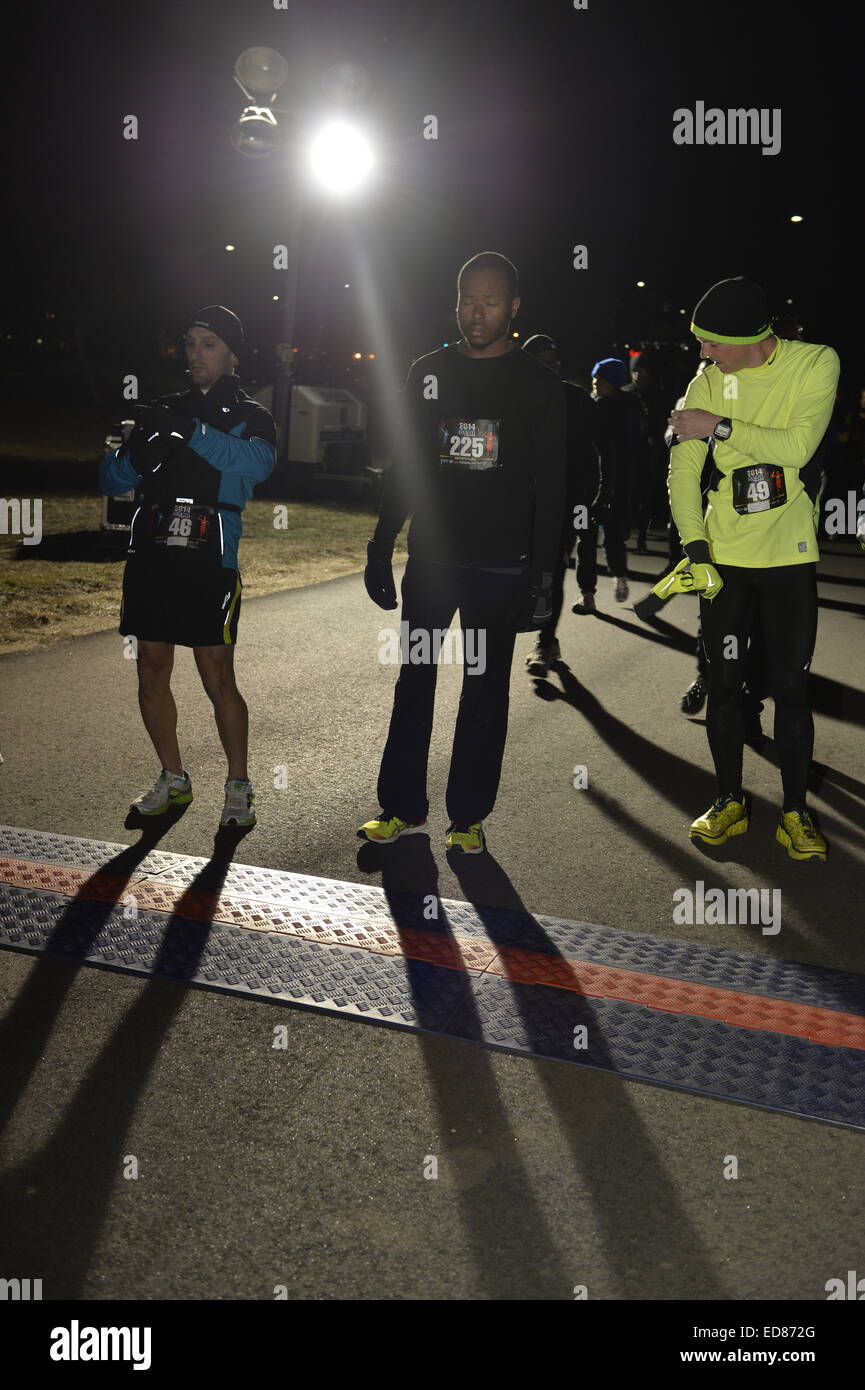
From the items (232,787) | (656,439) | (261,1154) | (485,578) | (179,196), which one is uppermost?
(179,196)

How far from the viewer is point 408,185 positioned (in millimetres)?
44562

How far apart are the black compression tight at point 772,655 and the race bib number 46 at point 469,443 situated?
1070mm

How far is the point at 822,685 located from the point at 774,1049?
211 inches

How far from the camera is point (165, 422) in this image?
4.53 meters

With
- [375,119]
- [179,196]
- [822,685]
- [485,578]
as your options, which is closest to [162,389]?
[179,196]

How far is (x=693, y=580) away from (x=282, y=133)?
14.4m

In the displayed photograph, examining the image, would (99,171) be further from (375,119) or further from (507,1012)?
(507,1012)

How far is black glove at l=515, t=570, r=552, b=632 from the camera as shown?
184 inches

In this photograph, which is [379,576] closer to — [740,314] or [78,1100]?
[740,314]

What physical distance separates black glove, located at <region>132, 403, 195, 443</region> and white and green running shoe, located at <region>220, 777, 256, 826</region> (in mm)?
1375

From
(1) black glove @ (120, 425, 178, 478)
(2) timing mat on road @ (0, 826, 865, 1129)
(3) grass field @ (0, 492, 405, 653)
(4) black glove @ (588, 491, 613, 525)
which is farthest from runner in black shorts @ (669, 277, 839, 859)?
(4) black glove @ (588, 491, 613, 525)

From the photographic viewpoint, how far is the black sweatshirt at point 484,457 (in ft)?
14.9

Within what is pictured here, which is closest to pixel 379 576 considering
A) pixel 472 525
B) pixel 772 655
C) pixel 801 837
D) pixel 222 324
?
pixel 472 525

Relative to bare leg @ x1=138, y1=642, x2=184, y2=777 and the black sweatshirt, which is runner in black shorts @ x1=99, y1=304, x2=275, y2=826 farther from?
the black sweatshirt
